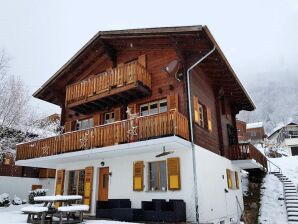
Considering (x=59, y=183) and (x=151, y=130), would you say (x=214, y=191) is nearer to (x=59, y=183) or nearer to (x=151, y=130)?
(x=151, y=130)

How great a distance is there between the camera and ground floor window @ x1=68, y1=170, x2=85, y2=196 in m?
17.1

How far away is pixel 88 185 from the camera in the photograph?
1596 centimetres

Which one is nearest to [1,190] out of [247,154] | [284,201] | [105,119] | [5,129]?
[5,129]

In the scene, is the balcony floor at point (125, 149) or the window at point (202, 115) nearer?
the balcony floor at point (125, 149)

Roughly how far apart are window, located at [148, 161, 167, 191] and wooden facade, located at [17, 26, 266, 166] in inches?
75.6

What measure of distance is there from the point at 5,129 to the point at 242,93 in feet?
56.4

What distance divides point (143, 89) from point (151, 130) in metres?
2.94

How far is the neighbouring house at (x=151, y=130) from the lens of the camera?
1279 cm

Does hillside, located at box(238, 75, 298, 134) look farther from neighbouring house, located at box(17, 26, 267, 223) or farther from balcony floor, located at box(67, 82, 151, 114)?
balcony floor, located at box(67, 82, 151, 114)

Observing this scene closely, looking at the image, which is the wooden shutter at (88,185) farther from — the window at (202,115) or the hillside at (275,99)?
the hillside at (275,99)

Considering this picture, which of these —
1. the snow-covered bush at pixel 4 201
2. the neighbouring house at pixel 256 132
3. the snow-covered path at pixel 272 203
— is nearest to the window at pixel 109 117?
the snow-covered path at pixel 272 203

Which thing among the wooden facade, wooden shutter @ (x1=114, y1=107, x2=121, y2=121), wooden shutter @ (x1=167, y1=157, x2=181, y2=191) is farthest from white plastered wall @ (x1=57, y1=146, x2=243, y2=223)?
wooden shutter @ (x1=114, y1=107, x2=121, y2=121)

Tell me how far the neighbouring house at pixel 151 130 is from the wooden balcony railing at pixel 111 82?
56 mm

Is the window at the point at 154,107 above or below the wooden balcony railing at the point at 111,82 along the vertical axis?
below
